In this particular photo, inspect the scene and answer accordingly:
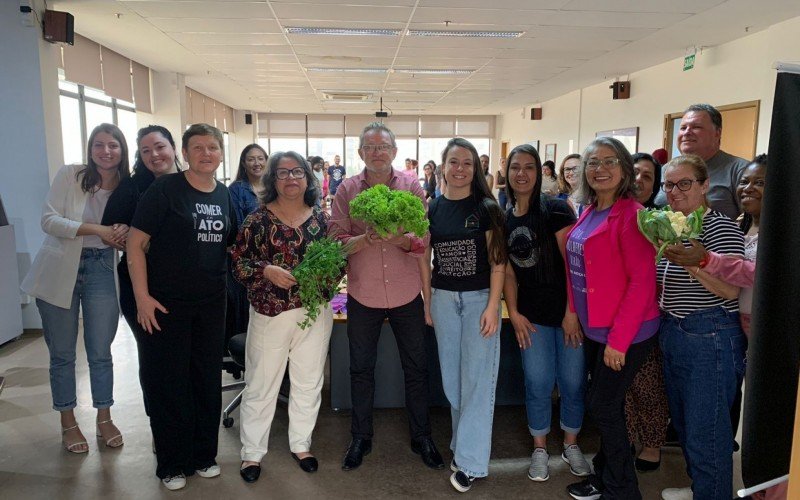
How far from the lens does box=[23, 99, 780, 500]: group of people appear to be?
2186 millimetres

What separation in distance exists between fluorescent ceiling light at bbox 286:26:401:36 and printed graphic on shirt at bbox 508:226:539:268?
14.8ft

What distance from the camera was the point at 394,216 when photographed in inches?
87.5

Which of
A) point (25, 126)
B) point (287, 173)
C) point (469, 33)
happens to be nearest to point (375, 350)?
point (287, 173)

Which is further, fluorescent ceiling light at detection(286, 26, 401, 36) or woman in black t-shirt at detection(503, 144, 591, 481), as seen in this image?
fluorescent ceiling light at detection(286, 26, 401, 36)

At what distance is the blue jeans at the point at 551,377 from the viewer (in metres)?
2.59

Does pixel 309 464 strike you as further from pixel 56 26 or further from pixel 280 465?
pixel 56 26

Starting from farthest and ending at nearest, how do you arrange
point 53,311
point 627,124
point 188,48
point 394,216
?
point 627,124 → point 188,48 → point 53,311 → point 394,216

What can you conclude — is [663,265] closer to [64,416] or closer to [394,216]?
[394,216]

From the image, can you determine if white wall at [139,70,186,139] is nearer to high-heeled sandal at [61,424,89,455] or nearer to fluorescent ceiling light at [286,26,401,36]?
fluorescent ceiling light at [286,26,401,36]

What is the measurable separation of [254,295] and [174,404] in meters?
0.64

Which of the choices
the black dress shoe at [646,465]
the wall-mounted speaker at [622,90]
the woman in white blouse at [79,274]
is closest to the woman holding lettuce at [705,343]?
the black dress shoe at [646,465]

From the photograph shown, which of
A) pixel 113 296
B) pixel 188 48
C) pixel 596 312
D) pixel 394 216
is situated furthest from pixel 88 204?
pixel 188 48

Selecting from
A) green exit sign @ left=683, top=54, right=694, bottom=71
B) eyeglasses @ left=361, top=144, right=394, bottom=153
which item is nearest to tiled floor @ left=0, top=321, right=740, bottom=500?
eyeglasses @ left=361, top=144, right=394, bottom=153

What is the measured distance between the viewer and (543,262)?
2.51m
